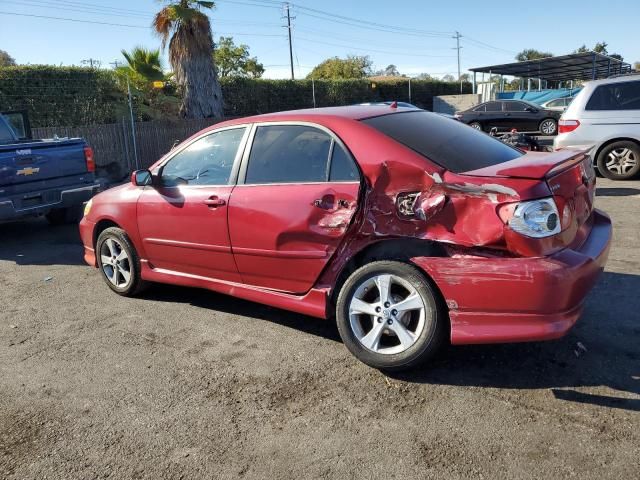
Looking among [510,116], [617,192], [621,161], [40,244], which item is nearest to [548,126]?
[510,116]

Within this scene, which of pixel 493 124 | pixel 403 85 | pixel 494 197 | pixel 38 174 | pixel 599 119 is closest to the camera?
pixel 494 197

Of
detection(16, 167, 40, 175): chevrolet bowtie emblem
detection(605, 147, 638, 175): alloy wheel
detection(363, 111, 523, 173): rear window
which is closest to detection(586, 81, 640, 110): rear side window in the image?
detection(605, 147, 638, 175): alloy wheel

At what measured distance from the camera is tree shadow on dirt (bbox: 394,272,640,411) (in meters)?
3.19

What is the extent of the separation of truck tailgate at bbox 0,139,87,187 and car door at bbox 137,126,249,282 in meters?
3.55

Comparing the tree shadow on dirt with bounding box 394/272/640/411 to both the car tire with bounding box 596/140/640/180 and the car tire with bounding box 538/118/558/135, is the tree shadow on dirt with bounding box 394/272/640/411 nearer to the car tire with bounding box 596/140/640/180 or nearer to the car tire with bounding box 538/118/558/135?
the car tire with bounding box 596/140/640/180

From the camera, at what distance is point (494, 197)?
10.0ft

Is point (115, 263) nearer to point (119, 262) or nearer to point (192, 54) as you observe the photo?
point (119, 262)

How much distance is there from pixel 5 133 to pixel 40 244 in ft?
7.40

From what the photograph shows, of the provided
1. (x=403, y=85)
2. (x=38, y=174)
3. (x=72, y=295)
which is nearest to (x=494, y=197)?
(x=72, y=295)

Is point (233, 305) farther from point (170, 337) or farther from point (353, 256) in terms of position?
point (353, 256)

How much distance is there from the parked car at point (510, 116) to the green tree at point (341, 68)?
36250mm

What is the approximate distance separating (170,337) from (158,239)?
2.97 ft

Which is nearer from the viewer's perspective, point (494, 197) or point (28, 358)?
point (494, 197)

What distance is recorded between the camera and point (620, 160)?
32.5ft
